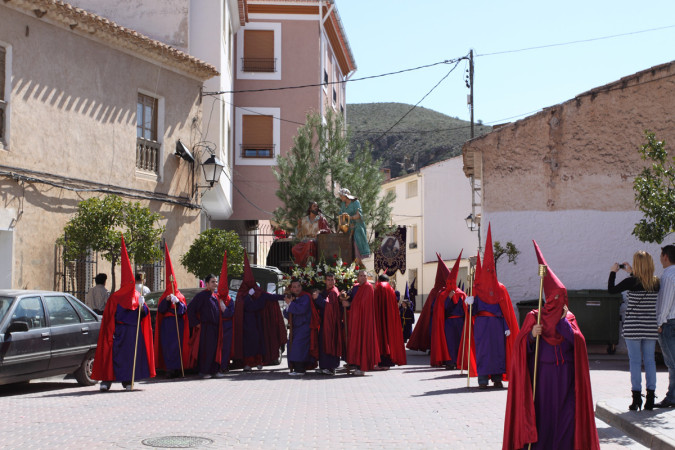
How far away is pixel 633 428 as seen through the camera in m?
9.18

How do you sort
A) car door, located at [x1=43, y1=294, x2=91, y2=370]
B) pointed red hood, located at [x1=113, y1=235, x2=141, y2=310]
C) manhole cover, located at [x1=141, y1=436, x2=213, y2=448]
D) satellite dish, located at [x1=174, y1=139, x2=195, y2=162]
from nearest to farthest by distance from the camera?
manhole cover, located at [x1=141, y1=436, x2=213, y2=448]
car door, located at [x1=43, y1=294, x2=91, y2=370]
pointed red hood, located at [x1=113, y1=235, x2=141, y2=310]
satellite dish, located at [x1=174, y1=139, x2=195, y2=162]

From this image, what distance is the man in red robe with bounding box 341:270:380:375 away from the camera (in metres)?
16.1

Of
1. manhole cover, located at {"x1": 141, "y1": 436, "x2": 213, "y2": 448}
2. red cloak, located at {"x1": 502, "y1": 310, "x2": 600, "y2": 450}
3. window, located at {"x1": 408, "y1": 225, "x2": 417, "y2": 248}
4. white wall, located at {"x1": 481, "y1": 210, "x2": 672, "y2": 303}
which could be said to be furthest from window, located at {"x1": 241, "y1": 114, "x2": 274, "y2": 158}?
window, located at {"x1": 408, "y1": 225, "x2": 417, "y2": 248}

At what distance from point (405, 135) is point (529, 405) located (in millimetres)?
79598

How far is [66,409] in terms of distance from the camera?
35.6 feet

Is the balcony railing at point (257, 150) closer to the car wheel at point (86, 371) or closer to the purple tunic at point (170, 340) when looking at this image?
the purple tunic at point (170, 340)

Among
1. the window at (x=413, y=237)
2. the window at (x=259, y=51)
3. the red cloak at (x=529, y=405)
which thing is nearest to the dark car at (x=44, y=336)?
the red cloak at (x=529, y=405)

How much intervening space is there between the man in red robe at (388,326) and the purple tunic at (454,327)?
937mm

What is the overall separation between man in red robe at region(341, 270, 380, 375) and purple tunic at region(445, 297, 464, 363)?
5.38 feet

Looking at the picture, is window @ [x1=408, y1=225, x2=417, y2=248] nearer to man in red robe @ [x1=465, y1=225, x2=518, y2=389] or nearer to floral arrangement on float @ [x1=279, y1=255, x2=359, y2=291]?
floral arrangement on float @ [x1=279, y1=255, x2=359, y2=291]

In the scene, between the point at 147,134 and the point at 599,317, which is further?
the point at 147,134

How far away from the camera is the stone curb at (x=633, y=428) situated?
8.28 metres

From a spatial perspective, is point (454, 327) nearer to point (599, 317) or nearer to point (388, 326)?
point (388, 326)

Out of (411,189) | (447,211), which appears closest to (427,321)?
(447,211)
